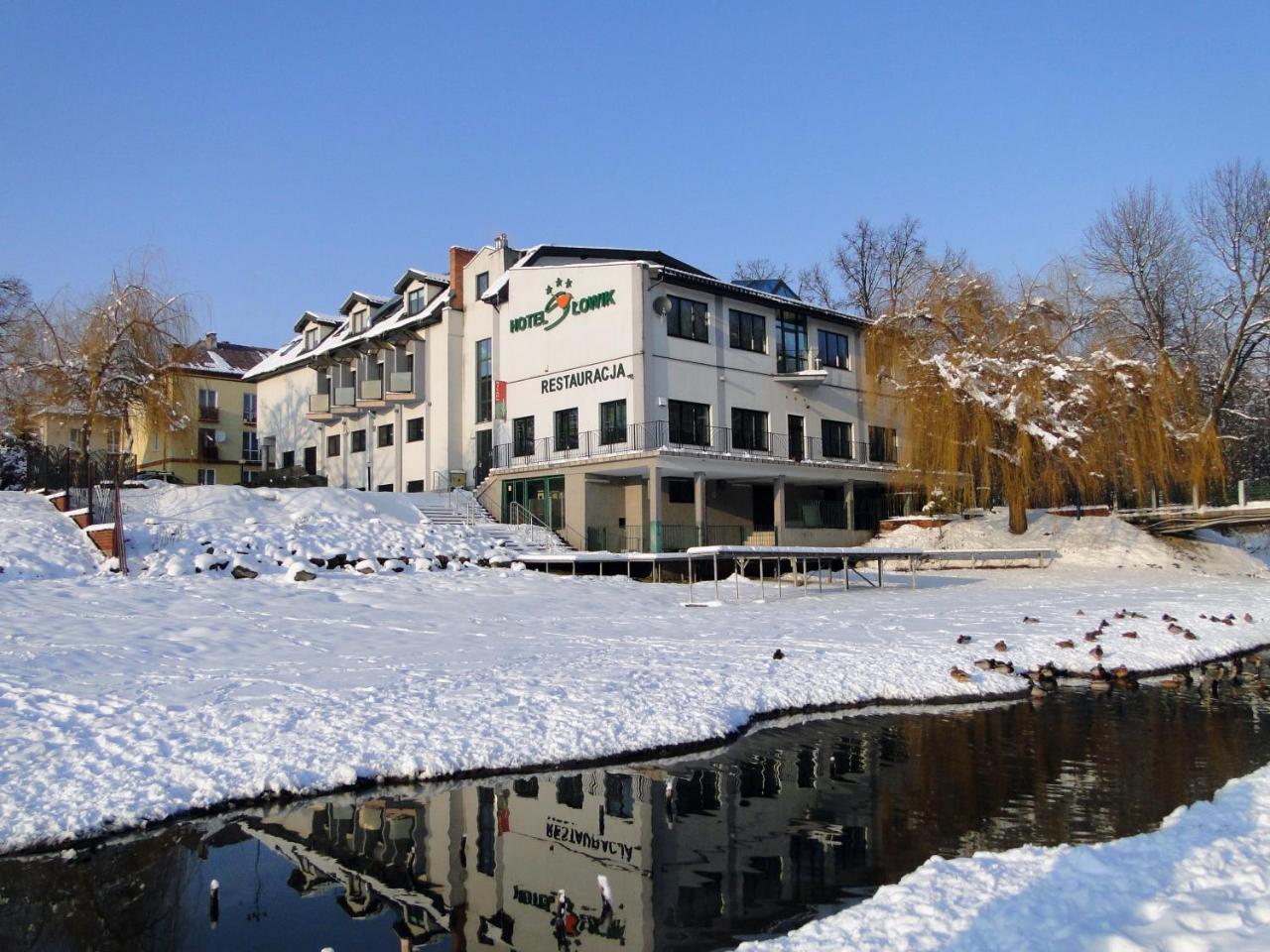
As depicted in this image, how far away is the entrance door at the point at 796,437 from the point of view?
36406 mm

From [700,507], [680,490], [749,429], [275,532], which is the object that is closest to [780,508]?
[749,429]

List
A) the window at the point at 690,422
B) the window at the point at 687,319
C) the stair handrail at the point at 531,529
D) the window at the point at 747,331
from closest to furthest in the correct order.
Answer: the stair handrail at the point at 531,529
the window at the point at 690,422
the window at the point at 687,319
the window at the point at 747,331

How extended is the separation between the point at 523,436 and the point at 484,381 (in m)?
3.74

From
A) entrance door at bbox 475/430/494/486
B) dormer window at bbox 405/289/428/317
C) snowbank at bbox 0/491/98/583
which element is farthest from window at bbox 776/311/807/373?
snowbank at bbox 0/491/98/583

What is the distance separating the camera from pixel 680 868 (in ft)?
23.4

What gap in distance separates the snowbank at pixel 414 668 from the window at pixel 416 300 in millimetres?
21629

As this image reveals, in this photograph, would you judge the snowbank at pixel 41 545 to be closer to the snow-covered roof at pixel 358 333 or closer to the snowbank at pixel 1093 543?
the snow-covered roof at pixel 358 333

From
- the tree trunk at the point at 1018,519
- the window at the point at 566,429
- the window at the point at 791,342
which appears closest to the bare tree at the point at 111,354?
the window at the point at 566,429

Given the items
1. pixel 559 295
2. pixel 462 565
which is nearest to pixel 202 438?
pixel 559 295

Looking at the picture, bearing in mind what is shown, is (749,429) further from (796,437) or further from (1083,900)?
(1083,900)

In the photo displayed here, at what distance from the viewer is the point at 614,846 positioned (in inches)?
302

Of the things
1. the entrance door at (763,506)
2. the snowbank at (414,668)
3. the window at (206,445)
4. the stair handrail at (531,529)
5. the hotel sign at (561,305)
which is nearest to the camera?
the snowbank at (414,668)

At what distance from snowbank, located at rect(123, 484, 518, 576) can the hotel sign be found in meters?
8.62

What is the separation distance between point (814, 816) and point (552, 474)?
83.0ft
